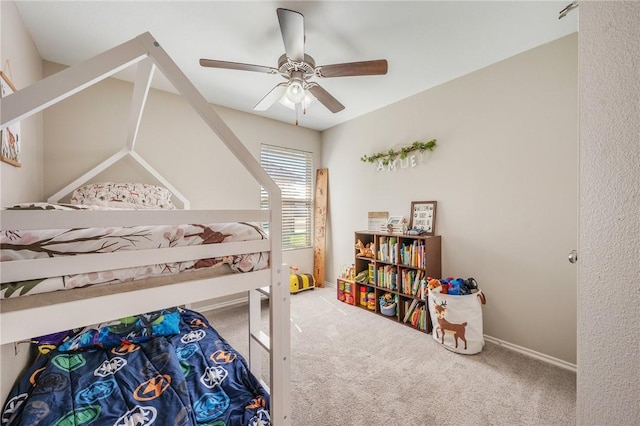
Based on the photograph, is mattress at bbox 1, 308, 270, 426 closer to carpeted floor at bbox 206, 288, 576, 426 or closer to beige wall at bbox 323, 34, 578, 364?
carpeted floor at bbox 206, 288, 576, 426

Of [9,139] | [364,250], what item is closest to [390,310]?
[364,250]

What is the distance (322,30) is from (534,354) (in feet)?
10.4

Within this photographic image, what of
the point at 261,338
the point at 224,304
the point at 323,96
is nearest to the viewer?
the point at 261,338

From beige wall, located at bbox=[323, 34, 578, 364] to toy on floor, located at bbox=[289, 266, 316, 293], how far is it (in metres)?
1.81

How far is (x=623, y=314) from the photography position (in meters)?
0.65

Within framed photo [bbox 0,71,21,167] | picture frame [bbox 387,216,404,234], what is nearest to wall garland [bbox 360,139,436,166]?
picture frame [bbox 387,216,404,234]

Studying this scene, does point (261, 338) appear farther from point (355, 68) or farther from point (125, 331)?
point (355, 68)

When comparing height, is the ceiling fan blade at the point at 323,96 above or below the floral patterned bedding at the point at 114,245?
above

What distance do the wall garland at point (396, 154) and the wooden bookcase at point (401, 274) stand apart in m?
0.97

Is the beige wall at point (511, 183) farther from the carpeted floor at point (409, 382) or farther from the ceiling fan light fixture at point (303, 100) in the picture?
the ceiling fan light fixture at point (303, 100)

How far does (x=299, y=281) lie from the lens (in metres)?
3.87

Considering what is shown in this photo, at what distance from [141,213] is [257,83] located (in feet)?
7.66

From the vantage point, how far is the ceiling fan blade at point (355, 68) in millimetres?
1798

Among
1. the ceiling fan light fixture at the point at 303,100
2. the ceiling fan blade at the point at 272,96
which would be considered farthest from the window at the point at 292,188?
the ceiling fan light fixture at the point at 303,100
